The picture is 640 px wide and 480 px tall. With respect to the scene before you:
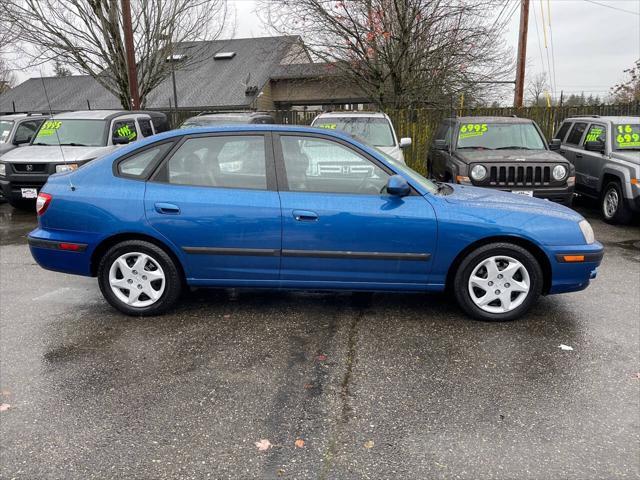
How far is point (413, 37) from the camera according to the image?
14.6m

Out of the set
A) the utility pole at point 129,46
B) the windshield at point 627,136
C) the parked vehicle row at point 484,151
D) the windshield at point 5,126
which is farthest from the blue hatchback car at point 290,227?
the utility pole at point 129,46

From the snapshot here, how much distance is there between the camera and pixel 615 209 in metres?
8.59

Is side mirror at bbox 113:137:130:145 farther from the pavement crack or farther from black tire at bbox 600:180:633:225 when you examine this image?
black tire at bbox 600:180:633:225

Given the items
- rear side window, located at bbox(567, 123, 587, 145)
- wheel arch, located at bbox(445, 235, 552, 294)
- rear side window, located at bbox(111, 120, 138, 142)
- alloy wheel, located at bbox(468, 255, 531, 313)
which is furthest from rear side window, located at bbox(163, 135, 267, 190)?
rear side window, located at bbox(567, 123, 587, 145)

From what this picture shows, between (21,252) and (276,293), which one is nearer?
(276,293)

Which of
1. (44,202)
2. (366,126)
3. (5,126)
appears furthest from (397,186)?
(5,126)

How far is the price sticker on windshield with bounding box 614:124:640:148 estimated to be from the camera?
28.9ft

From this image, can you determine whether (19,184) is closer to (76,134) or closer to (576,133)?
Answer: (76,134)

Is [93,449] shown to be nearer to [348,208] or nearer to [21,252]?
[348,208]

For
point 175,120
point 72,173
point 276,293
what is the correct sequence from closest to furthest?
point 72,173 < point 276,293 < point 175,120

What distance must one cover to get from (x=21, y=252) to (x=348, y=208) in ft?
16.6

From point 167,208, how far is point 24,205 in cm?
725

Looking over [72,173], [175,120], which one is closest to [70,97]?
[175,120]

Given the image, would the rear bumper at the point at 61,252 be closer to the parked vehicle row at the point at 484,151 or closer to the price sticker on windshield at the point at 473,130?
the parked vehicle row at the point at 484,151
